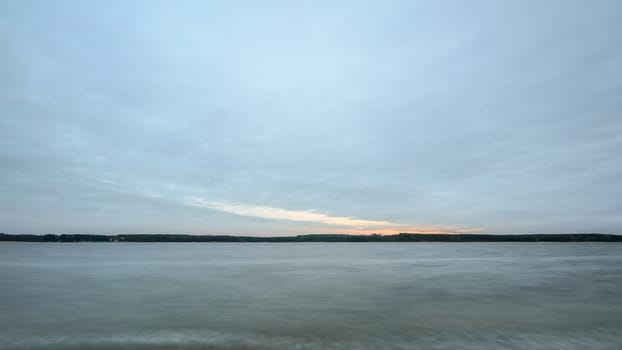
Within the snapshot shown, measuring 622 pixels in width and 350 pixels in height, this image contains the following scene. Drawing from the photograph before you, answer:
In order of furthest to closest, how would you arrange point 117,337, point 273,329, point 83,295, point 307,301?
1. point 83,295
2. point 307,301
3. point 273,329
4. point 117,337

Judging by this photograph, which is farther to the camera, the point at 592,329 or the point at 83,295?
the point at 83,295

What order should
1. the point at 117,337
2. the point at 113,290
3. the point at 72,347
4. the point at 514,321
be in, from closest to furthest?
1. the point at 72,347
2. the point at 117,337
3. the point at 514,321
4. the point at 113,290

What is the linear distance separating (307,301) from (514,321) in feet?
24.1

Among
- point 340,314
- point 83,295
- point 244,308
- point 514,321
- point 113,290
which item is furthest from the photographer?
point 113,290

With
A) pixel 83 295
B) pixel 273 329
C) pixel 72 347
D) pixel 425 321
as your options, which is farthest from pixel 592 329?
pixel 83 295

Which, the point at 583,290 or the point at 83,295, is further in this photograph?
the point at 583,290

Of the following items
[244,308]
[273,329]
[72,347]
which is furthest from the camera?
[244,308]

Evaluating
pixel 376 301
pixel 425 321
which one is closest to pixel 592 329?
pixel 425 321

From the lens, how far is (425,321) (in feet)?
34.3

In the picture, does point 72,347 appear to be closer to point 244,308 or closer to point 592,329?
point 244,308

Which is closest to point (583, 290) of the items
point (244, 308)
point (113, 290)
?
point (244, 308)

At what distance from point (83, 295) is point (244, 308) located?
832 centimetres

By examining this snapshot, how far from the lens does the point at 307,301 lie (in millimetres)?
14227

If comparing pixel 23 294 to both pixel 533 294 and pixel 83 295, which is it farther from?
pixel 533 294
